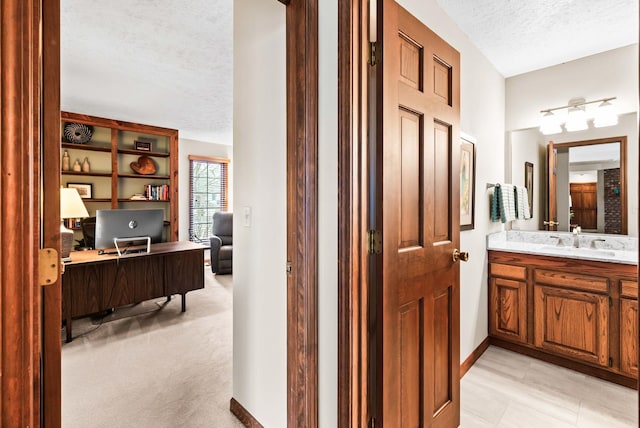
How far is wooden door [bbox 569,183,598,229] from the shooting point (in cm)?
267

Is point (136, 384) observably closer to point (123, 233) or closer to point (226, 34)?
point (123, 233)

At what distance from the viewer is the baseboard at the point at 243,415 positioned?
1.67 m

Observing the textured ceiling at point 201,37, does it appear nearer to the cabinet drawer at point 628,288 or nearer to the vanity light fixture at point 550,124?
the vanity light fixture at point 550,124

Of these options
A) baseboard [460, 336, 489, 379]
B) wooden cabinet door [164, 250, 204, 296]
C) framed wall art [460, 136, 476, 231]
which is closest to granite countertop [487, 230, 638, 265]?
framed wall art [460, 136, 476, 231]

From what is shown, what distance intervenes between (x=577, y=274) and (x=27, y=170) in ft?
10.2

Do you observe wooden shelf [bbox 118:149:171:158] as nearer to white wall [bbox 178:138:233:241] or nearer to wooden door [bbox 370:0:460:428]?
white wall [bbox 178:138:233:241]

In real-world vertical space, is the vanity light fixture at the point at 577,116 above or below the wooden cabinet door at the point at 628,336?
above

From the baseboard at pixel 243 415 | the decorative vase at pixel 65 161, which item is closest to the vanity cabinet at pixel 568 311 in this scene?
the baseboard at pixel 243 415

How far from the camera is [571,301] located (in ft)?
7.68

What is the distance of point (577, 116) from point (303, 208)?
2839 mm

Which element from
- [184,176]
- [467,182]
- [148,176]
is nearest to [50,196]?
[467,182]

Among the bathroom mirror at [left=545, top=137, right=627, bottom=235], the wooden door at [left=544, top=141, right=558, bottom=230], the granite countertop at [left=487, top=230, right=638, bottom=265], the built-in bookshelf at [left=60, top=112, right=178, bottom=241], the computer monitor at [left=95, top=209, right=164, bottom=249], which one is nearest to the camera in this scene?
the granite countertop at [left=487, top=230, right=638, bottom=265]

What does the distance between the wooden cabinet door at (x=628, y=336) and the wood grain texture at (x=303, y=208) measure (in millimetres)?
2295

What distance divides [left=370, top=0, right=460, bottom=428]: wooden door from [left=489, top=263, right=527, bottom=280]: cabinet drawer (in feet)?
4.23
